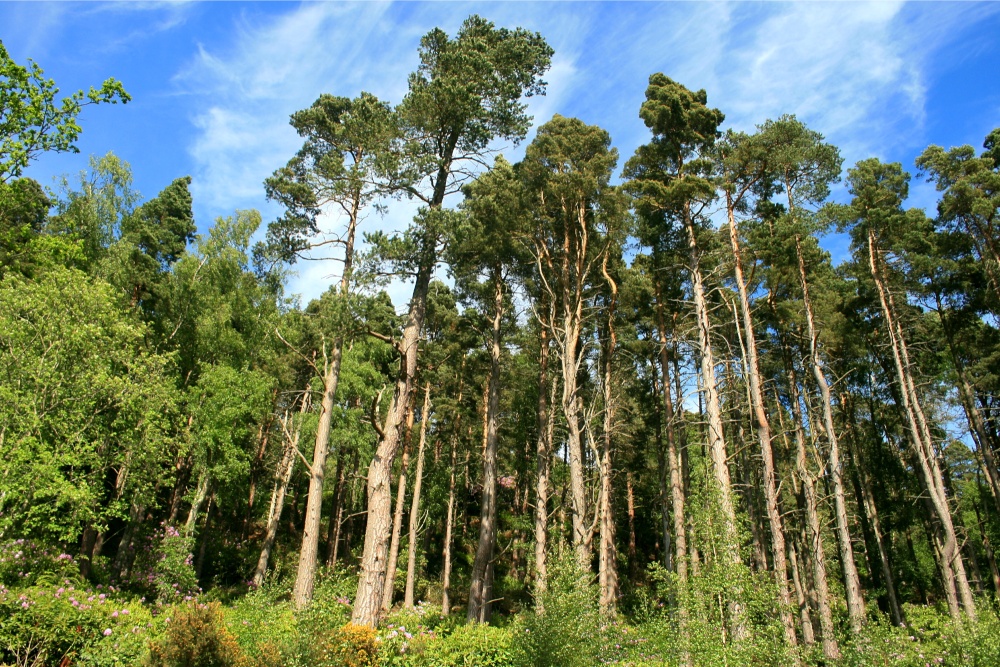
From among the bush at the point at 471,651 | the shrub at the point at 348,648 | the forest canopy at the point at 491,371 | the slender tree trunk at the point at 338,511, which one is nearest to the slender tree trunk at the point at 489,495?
the forest canopy at the point at 491,371

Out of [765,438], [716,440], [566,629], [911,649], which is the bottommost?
[911,649]

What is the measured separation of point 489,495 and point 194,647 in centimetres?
807

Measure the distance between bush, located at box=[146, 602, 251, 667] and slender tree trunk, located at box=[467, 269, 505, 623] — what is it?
21.3 feet

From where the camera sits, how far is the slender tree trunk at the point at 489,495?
13.1 meters

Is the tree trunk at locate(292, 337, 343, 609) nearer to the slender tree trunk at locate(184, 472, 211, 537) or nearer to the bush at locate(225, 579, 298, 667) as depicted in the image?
the bush at locate(225, 579, 298, 667)

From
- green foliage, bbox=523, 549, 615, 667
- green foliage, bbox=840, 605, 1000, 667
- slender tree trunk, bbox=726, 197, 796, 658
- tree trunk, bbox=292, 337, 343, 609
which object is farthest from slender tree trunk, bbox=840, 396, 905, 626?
tree trunk, bbox=292, 337, 343, 609

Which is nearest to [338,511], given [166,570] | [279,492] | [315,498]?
[279,492]

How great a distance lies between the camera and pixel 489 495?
13.6 meters

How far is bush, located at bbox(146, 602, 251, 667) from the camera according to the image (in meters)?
6.36

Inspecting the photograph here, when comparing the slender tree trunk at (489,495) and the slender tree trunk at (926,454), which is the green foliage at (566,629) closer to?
the slender tree trunk at (489,495)

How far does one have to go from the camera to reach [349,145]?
1427 centimetres

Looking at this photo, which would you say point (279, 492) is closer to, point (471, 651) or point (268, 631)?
point (268, 631)

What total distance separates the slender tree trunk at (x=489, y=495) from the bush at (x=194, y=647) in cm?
650

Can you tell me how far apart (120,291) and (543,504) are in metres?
15.4
